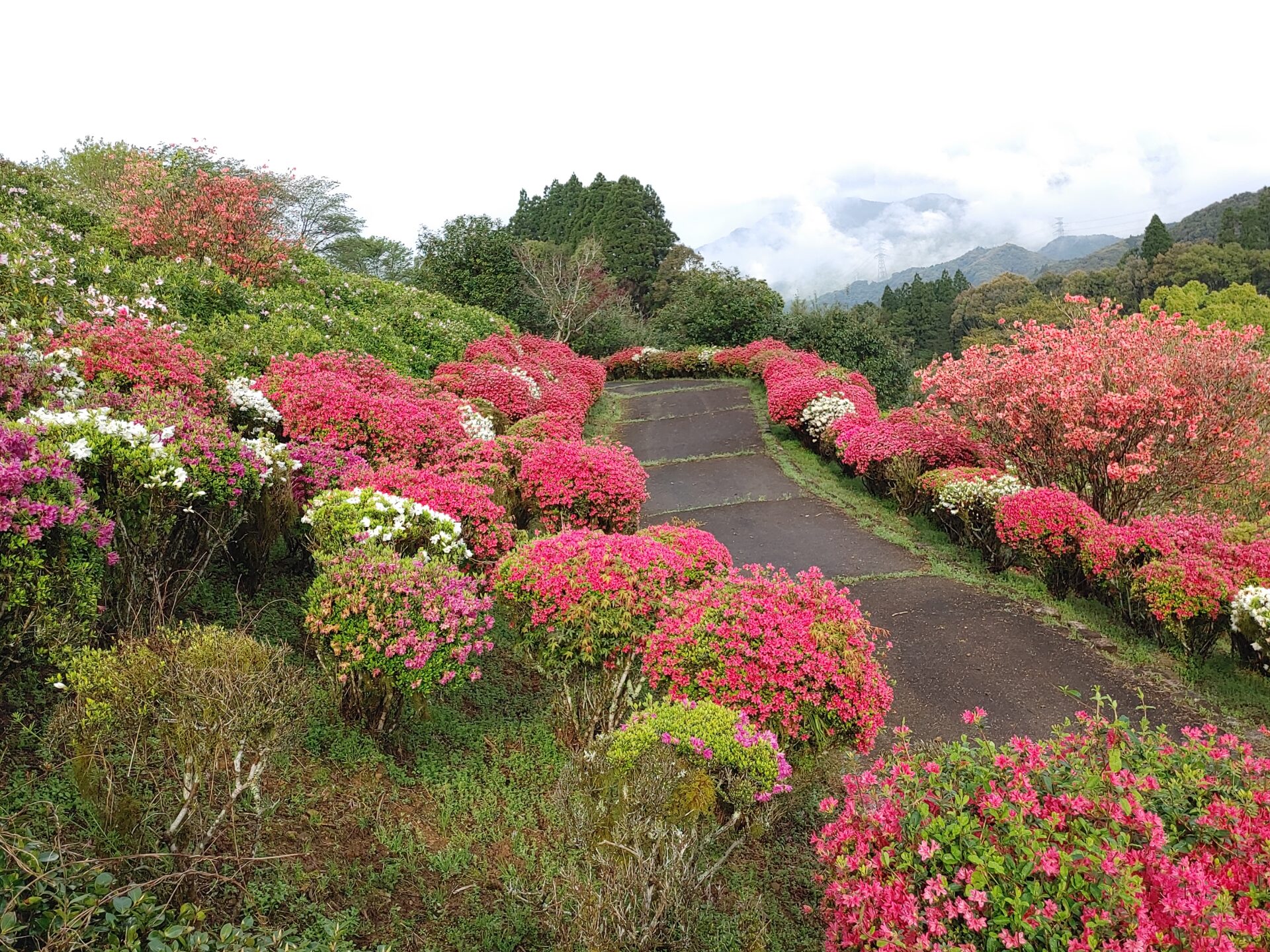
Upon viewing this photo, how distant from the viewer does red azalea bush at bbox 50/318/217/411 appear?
605 cm

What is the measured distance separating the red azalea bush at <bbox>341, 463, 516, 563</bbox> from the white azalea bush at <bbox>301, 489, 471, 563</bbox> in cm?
41

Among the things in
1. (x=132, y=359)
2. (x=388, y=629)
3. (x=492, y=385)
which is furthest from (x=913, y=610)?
(x=492, y=385)

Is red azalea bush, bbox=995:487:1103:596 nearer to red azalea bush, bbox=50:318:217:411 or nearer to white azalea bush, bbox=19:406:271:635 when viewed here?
white azalea bush, bbox=19:406:271:635

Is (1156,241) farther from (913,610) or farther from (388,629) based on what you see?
(388,629)

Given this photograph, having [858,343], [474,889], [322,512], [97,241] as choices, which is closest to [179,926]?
[474,889]

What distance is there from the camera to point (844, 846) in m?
2.75

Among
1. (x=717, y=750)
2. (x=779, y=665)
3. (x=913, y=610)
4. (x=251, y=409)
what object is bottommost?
(x=913, y=610)

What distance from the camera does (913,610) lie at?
25.1ft

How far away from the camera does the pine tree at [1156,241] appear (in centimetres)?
5472

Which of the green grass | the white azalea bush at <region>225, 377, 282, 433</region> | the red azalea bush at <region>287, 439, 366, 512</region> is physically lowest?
the green grass

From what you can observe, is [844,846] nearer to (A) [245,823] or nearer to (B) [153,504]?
(A) [245,823]

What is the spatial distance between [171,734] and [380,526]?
2.15m

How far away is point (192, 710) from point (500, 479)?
4566mm

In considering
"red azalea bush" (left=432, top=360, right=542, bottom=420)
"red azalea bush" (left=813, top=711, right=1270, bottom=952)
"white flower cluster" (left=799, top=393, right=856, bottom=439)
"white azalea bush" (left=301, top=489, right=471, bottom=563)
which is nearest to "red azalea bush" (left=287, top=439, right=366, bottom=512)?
"white azalea bush" (left=301, top=489, right=471, bottom=563)
